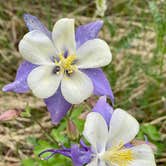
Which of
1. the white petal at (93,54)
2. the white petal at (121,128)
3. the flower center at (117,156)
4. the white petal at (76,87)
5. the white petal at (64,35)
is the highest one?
the white petal at (64,35)

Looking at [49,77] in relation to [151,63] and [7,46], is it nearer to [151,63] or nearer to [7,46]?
[151,63]

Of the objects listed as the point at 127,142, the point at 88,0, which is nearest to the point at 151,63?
the point at 88,0

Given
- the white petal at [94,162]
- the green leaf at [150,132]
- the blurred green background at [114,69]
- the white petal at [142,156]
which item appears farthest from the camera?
the blurred green background at [114,69]

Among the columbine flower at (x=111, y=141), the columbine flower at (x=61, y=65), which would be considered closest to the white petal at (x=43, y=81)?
the columbine flower at (x=61, y=65)

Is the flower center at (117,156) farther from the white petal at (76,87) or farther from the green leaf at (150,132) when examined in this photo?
the green leaf at (150,132)

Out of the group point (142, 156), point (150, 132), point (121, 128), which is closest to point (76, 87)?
point (121, 128)

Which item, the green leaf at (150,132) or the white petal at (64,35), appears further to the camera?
the green leaf at (150,132)

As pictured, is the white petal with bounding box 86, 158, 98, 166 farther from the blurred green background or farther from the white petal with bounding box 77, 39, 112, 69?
the blurred green background

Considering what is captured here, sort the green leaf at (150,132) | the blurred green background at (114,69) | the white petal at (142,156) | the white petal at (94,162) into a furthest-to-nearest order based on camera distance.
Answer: the blurred green background at (114,69) → the green leaf at (150,132) → the white petal at (142,156) → the white petal at (94,162)
